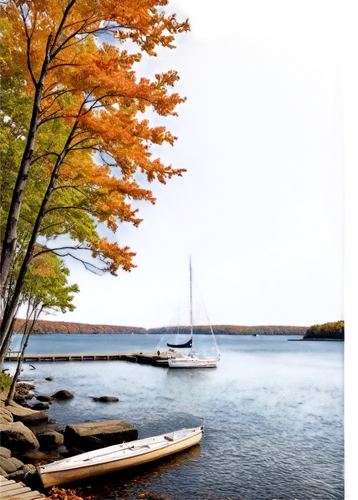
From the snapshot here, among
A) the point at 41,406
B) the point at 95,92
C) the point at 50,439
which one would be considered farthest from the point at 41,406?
the point at 95,92

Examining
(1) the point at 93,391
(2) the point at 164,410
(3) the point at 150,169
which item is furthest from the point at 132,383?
(3) the point at 150,169

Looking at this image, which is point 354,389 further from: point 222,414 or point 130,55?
point 222,414

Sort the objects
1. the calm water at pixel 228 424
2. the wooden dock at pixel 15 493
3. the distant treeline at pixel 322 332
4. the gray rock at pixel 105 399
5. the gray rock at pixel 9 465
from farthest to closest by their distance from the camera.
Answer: the distant treeline at pixel 322 332, the gray rock at pixel 105 399, the calm water at pixel 228 424, the gray rock at pixel 9 465, the wooden dock at pixel 15 493

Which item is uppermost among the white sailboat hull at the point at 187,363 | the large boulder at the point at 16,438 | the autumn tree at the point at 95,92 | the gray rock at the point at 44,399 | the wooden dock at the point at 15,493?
the autumn tree at the point at 95,92

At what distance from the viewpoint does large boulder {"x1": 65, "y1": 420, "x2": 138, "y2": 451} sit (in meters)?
14.0

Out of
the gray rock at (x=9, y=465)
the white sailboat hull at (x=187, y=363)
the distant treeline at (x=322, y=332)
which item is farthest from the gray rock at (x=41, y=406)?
the distant treeline at (x=322, y=332)

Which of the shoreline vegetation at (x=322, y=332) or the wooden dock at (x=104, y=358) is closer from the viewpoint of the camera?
the wooden dock at (x=104, y=358)

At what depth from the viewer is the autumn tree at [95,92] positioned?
5805mm

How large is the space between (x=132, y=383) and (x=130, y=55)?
34.1 meters

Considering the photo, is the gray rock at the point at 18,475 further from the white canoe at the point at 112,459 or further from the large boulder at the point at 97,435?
the large boulder at the point at 97,435

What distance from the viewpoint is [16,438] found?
45.3 feet

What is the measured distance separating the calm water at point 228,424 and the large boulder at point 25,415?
136cm

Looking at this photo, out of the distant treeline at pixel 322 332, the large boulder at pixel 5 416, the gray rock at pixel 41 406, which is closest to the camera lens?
the large boulder at pixel 5 416

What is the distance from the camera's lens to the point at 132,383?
→ 36469 millimetres
